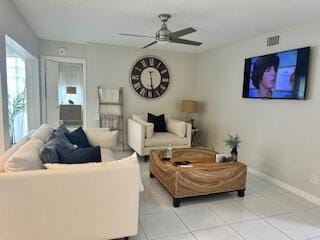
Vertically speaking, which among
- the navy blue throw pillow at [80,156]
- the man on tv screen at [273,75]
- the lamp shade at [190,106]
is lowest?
the navy blue throw pillow at [80,156]

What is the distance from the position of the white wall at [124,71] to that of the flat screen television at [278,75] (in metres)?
1.82

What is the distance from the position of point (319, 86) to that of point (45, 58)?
4.65 metres

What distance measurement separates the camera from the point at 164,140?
4332 mm

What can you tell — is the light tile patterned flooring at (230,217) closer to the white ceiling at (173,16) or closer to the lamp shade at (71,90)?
the white ceiling at (173,16)

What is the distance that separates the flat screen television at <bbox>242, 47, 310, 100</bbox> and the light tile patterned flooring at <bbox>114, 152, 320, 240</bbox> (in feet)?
4.48

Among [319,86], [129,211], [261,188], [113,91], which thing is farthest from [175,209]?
[113,91]

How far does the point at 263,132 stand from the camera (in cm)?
367

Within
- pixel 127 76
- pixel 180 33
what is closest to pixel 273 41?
pixel 180 33

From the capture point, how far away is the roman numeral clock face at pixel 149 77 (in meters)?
5.11

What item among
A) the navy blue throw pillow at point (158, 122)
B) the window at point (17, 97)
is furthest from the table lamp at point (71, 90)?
the navy blue throw pillow at point (158, 122)

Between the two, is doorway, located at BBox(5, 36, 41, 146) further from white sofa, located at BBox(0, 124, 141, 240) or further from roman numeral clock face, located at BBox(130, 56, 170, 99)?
white sofa, located at BBox(0, 124, 141, 240)

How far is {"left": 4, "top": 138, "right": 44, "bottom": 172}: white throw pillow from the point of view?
1.63 m

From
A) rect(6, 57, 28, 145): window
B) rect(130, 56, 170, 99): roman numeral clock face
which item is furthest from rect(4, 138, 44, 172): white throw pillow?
rect(130, 56, 170, 99): roman numeral clock face

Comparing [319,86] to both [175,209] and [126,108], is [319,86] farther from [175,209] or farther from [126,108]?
[126,108]
